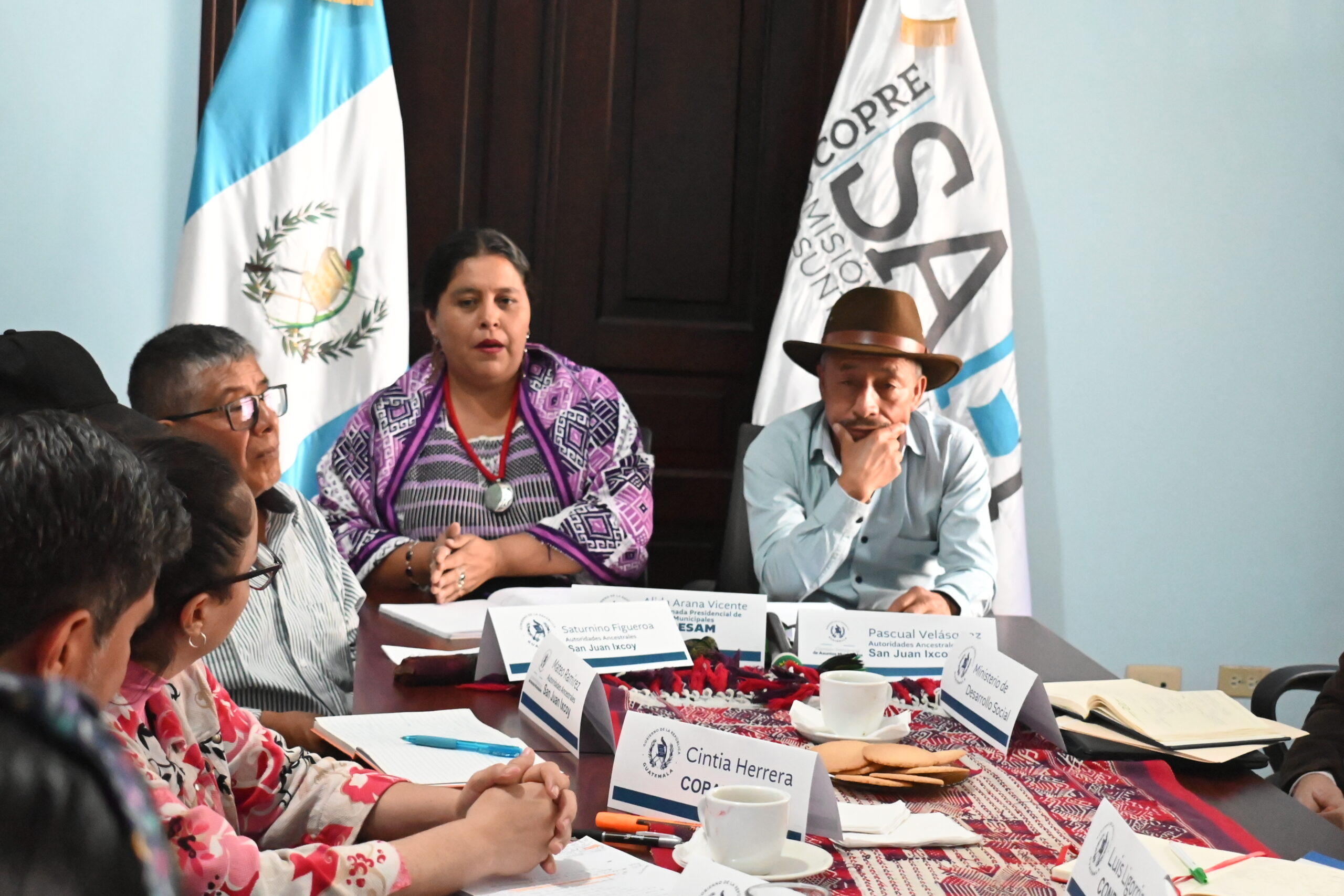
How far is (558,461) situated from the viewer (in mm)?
2701

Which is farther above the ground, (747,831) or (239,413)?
(239,413)

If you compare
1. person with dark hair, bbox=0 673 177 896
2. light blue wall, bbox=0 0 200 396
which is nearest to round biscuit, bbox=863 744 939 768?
person with dark hair, bbox=0 673 177 896

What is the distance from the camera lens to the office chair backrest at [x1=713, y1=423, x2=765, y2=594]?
2627mm

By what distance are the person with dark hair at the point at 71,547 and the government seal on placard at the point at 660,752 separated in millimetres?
447

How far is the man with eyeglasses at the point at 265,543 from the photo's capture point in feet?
5.97

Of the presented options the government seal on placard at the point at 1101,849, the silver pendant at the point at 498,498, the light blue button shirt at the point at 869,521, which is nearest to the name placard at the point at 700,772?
the government seal on placard at the point at 1101,849

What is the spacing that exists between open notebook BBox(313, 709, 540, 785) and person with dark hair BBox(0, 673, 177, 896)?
101cm

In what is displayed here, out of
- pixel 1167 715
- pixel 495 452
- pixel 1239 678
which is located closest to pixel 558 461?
pixel 495 452

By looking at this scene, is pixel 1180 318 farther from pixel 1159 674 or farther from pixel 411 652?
pixel 411 652

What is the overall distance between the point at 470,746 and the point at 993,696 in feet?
1.84

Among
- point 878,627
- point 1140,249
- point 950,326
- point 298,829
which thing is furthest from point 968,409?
point 298,829

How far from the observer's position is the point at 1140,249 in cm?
338

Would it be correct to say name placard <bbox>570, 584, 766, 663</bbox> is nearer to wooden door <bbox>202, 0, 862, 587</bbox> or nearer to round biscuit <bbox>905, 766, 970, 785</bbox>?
round biscuit <bbox>905, 766, 970, 785</bbox>

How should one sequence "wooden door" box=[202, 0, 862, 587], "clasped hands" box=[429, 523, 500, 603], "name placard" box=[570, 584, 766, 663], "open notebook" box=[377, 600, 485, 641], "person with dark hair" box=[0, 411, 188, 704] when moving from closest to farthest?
"person with dark hair" box=[0, 411, 188, 704] < "name placard" box=[570, 584, 766, 663] < "open notebook" box=[377, 600, 485, 641] < "clasped hands" box=[429, 523, 500, 603] < "wooden door" box=[202, 0, 862, 587]
